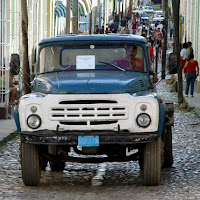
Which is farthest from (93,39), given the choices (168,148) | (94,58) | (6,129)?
(6,129)

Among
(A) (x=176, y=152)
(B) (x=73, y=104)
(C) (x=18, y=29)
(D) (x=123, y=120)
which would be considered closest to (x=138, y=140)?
(D) (x=123, y=120)

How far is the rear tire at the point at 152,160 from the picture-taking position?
384 inches

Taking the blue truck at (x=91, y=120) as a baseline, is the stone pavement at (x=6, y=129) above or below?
below

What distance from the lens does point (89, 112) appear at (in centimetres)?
956

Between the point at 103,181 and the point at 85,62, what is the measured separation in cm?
160

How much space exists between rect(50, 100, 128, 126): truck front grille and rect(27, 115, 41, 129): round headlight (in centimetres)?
18

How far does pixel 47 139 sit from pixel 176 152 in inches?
183

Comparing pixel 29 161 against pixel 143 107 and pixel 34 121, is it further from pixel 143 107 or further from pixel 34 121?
pixel 143 107

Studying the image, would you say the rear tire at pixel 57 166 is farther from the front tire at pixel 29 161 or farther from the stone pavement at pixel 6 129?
the stone pavement at pixel 6 129

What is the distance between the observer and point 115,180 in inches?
422

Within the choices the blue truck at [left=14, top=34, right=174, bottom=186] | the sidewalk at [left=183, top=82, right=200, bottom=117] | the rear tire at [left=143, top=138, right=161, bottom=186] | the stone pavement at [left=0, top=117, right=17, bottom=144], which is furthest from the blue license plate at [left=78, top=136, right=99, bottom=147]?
the sidewalk at [left=183, top=82, right=200, bottom=117]

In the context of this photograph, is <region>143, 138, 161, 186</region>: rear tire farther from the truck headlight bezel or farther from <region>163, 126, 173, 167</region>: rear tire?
<region>163, 126, 173, 167</region>: rear tire

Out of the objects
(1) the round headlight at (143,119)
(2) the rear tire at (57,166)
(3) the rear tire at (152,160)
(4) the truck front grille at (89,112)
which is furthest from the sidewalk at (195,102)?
(4) the truck front grille at (89,112)

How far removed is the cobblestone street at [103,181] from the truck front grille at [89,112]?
2.86ft
